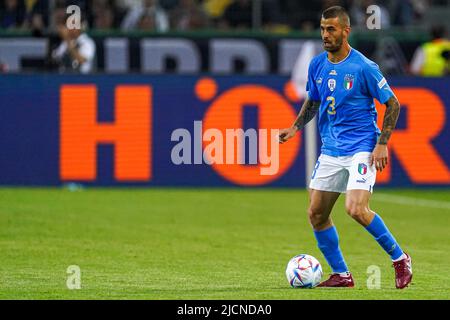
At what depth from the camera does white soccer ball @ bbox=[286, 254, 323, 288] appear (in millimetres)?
10242

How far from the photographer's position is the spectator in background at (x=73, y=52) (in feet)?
69.2

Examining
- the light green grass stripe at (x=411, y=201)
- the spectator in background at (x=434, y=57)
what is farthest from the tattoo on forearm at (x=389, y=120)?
the spectator in background at (x=434, y=57)

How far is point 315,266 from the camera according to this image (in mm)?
10336

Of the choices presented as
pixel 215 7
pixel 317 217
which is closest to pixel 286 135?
pixel 317 217

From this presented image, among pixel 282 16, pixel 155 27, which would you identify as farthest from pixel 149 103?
pixel 282 16

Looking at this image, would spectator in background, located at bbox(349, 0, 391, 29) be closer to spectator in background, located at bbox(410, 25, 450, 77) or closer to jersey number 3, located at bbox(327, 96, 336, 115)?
spectator in background, located at bbox(410, 25, 450, 77)

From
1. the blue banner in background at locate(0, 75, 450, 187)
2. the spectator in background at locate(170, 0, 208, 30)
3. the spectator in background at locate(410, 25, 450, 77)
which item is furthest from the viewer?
the spectator in background at locate(170, 0, 208, 30)

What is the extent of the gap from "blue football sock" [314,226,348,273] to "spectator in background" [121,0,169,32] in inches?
500

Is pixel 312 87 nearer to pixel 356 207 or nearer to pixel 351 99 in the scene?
pixel 351 99

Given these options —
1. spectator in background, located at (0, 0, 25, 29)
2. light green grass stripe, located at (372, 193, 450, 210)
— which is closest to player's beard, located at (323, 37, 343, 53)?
light green grass stripe, located at (372, 193, 450, 210)

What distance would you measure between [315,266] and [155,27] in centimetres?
1328

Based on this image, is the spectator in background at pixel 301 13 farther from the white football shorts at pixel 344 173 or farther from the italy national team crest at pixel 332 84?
the white football shorts at pixel 344 173

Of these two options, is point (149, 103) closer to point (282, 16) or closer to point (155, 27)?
point (155, 27)

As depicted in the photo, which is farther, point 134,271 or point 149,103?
point 149,103
